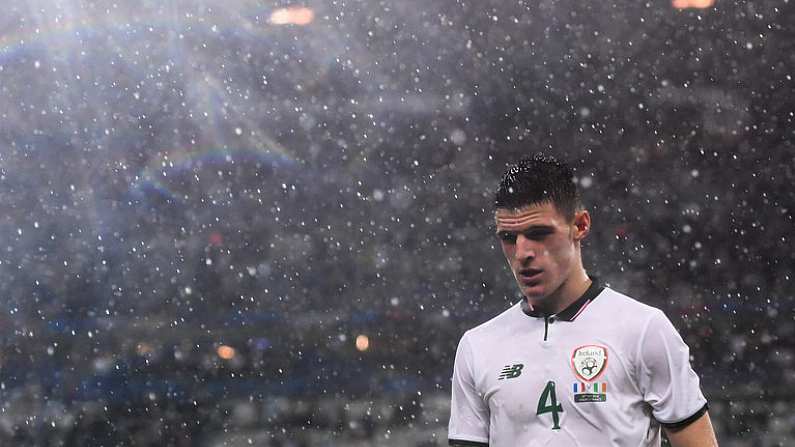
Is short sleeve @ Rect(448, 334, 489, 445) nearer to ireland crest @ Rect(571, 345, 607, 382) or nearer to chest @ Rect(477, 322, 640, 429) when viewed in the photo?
chest @ Rect(477, 322, 640, 429)

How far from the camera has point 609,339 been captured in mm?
2395

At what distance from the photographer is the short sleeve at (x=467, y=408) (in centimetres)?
258

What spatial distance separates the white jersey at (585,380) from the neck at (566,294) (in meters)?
0.02

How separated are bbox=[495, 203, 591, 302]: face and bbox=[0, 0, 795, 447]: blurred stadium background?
17.5 m

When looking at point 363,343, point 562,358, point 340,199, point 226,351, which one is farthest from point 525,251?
point 340,199

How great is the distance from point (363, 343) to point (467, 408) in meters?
27.8

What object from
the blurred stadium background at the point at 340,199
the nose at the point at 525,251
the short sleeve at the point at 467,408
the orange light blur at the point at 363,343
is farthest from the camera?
the orange light blur at the point at 363,343

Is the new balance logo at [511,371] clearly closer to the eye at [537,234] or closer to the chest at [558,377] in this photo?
the chest at [558,377]

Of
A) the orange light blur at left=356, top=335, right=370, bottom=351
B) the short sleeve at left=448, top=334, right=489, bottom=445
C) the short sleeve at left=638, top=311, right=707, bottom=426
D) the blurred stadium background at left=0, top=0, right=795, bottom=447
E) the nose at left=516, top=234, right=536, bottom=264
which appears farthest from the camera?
the orange light blur at left=356, top=335, right=370, bottom=351

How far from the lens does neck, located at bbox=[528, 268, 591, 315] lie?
2.50 m

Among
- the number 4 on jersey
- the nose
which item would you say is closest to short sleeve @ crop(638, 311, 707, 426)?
the number 4 on jersey

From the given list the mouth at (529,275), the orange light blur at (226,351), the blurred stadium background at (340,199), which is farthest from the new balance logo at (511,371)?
the orange light blur at (226,351)

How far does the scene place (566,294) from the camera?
250 cm

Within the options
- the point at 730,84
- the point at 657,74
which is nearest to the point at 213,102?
the point at 657,74
